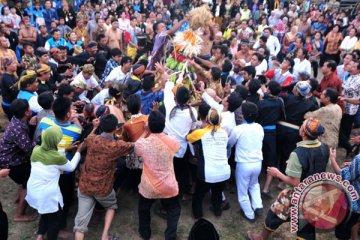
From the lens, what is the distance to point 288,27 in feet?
44.0

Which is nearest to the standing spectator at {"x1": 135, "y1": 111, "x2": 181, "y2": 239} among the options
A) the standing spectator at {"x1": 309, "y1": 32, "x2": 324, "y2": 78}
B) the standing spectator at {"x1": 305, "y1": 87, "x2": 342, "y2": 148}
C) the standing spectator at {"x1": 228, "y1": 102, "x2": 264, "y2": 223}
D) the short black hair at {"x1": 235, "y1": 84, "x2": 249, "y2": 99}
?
the standing spectator at {"x1": 228, "y1": 102, "x2": 264, "y2": 223}

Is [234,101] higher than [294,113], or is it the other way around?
[234,101]

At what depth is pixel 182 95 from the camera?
450 cm

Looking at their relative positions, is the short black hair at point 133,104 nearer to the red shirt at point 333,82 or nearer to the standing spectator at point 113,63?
the standing spectator at point 113,63

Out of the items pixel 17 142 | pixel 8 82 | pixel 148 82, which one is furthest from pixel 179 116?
pixel 8 82

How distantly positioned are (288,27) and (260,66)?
7053 mm

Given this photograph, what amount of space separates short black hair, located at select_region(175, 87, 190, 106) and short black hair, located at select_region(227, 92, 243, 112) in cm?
70

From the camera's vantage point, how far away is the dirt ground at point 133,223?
447 centimetres

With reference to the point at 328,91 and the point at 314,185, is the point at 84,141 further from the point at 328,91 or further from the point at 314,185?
the point at 328,91

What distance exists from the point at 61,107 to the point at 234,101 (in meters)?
2.35

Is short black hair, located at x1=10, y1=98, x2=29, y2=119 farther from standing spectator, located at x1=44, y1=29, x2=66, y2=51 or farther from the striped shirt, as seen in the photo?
Answer: standing spectator, located at x1=44, y1=29, x2=66, y2=51

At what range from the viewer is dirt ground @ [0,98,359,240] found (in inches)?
176

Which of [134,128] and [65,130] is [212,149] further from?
[65,130]

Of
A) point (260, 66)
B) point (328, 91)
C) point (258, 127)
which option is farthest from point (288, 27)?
point (258, 127)
